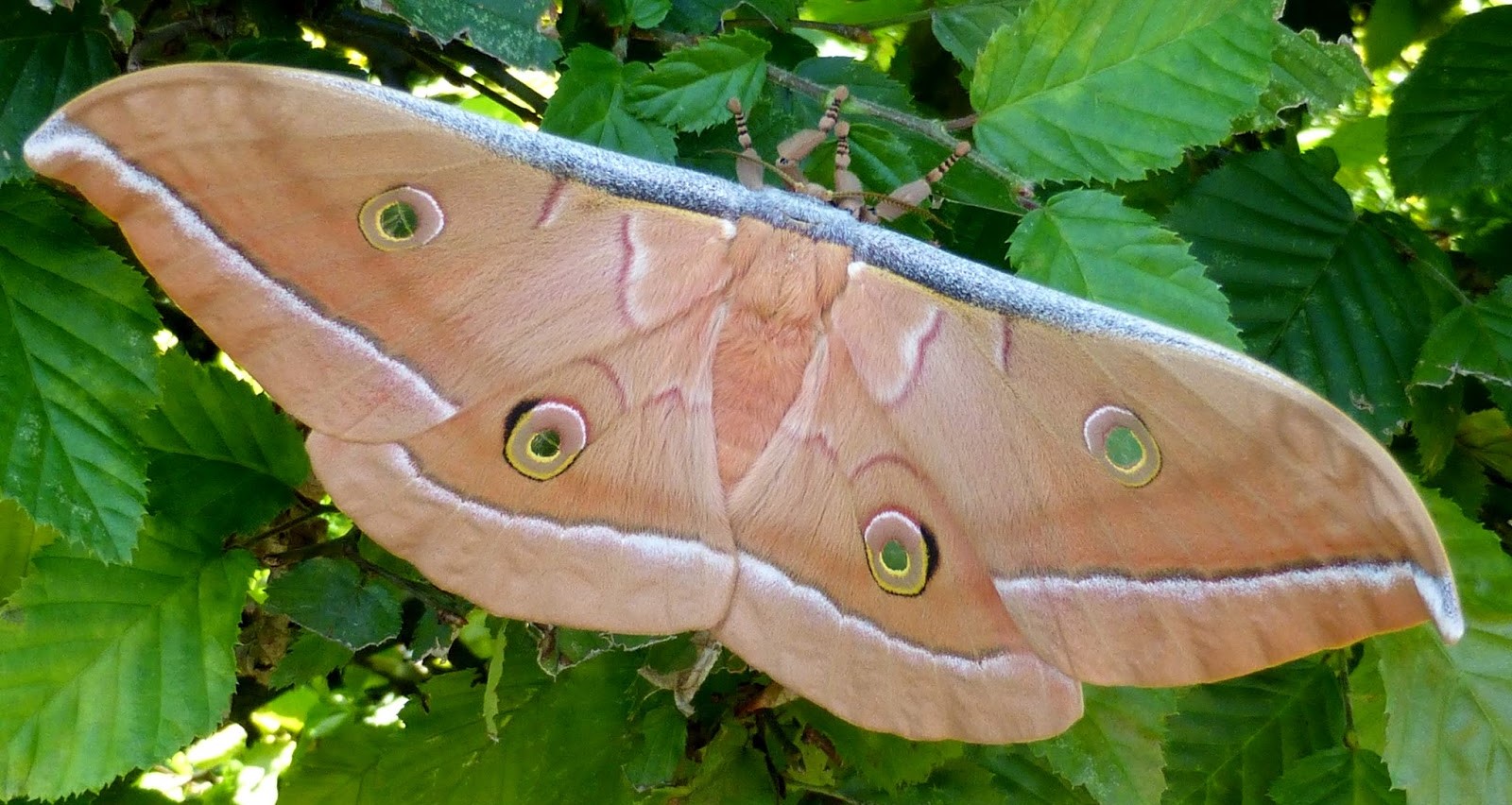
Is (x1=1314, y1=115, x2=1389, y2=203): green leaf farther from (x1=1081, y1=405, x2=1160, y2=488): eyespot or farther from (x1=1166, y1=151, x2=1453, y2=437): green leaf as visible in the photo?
(x1=1081, y1=405, x2=1160, y2=488): eyespot

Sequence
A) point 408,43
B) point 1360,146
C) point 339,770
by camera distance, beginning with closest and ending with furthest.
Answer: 1. point 408,43
2. point 339,770
3. point 1360,146

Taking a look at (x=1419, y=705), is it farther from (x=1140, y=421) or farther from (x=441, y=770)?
(x=441, y=770)

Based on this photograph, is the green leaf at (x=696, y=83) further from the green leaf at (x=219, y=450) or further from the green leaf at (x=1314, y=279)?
the green leaf at (x=1314, y=279)

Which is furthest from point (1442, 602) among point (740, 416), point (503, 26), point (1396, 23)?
point (1396, 23)

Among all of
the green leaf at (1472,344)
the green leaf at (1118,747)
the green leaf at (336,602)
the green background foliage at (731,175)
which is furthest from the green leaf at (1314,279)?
the green leaf at (336,602)

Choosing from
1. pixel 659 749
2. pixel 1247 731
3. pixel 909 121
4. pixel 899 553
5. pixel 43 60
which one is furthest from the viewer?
pixel 1247 731

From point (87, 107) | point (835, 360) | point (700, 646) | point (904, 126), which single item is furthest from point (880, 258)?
point (87, 107)

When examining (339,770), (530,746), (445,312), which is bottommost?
(339,770)

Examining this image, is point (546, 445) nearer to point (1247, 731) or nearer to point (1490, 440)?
point (1247, 731)
